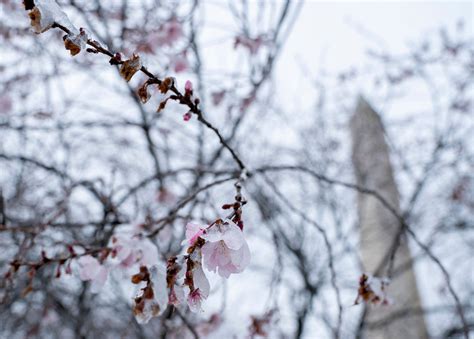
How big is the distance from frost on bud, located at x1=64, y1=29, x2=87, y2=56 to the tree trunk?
400cm

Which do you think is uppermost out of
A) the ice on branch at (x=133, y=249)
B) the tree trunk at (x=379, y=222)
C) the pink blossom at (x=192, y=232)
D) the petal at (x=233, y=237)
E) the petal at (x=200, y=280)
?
the tree trunk at (x=379, y=222)

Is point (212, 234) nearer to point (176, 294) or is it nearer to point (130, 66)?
point (176, 294)

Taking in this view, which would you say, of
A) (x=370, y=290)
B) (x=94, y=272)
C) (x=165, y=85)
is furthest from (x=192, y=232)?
(x=370, y=290)

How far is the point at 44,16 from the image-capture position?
2.45 ft

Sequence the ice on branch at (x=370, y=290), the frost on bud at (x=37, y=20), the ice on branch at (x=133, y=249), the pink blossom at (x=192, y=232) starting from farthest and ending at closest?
the ice on branch at (x=370, y=290)
the ice on branch at (x=133, y=249)
the pink blossom at (x=192, y=232)
the frost on bud at (x=37, y=20)

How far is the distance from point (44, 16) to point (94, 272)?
2.83ft

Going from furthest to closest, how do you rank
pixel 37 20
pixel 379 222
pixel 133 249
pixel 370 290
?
pixel 379 222, pixel 370 290, pixel 133 249, pixel 37 20

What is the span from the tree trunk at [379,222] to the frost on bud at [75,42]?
13.1 feet

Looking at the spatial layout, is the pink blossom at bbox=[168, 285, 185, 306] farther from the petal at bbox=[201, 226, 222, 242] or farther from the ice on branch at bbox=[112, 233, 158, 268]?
the ice on branch at bbox=[112, 233, 158, 268]

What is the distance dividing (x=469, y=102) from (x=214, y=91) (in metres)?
2.63

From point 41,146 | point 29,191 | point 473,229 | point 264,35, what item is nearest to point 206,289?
point 264,35

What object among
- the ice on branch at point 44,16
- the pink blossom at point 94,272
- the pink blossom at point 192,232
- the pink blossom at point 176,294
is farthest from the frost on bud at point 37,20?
the pink blossom at point 94,272

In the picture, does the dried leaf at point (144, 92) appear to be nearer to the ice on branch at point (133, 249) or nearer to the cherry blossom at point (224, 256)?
the cherry blossom at point (224, 256)

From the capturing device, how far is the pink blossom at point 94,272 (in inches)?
54.6
